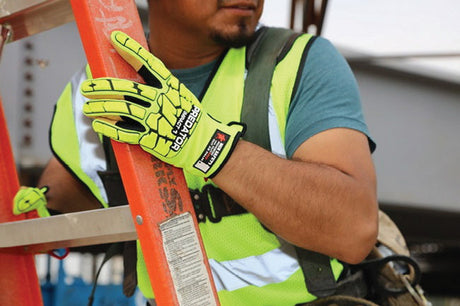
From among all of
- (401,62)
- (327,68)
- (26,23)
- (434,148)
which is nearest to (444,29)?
(401,62)

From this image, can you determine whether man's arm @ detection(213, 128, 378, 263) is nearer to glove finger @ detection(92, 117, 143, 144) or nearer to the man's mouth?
glove finger @ detection(92, 117, 143, 144)

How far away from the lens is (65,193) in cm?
239

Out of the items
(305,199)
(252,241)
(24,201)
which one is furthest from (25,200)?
(305,199)

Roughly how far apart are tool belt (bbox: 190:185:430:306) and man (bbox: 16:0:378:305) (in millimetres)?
36

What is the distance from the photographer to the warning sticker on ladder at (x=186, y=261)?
135 centimetres

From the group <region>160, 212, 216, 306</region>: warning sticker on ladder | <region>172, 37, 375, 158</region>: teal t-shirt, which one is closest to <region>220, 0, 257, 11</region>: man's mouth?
<region>172, 37, 375, 158</region>: teal t-shirt

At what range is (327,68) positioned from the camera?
1.93 metres

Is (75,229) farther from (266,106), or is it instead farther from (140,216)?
(266,106)

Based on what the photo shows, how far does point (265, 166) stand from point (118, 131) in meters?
0.41

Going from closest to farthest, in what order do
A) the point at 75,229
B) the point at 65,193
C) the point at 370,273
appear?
the point at 75,229, the point at 370,273, the point at 65,193

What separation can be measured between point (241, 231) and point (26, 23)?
2.74ft

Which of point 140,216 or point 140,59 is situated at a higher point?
point 140,59

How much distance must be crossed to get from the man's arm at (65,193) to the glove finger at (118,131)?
3.34 ft

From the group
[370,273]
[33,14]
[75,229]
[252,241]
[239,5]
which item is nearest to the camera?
[75,229]
